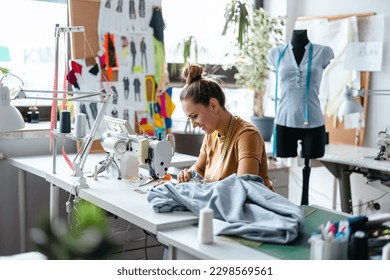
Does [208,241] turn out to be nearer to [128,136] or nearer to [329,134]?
[128,136]

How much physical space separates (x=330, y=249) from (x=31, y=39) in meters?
2.60

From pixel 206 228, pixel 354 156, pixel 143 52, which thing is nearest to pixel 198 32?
pixel 143 52

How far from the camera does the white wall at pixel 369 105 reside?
155 inches

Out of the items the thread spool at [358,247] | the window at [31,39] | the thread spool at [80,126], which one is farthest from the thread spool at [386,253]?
the window at [31,39]

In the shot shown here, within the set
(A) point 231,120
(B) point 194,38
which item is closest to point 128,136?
(A) point 231,120

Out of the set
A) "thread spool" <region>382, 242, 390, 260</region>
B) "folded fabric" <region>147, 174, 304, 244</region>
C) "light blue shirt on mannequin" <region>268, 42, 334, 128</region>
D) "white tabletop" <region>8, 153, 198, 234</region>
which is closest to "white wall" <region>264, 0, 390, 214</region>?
"light blue shirt on mannequin" <region>268, 42, 334, 128</region>

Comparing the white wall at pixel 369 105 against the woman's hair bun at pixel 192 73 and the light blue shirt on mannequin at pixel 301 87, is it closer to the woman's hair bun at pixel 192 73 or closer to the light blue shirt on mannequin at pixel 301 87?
the light blue shirt on mannequin at pixel 301 87

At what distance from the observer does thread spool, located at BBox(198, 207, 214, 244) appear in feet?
5.55

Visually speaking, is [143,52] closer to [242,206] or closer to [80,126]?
[80,126]

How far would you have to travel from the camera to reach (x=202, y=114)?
2.40m

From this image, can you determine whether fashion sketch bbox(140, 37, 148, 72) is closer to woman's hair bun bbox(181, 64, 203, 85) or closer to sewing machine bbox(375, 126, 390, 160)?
woman's hair bun bbox(181, 64, 203, 85)

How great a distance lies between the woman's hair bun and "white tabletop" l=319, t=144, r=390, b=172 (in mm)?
1437

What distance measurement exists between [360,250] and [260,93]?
3140 mm

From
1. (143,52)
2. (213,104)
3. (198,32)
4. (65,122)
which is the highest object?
(198,32)
